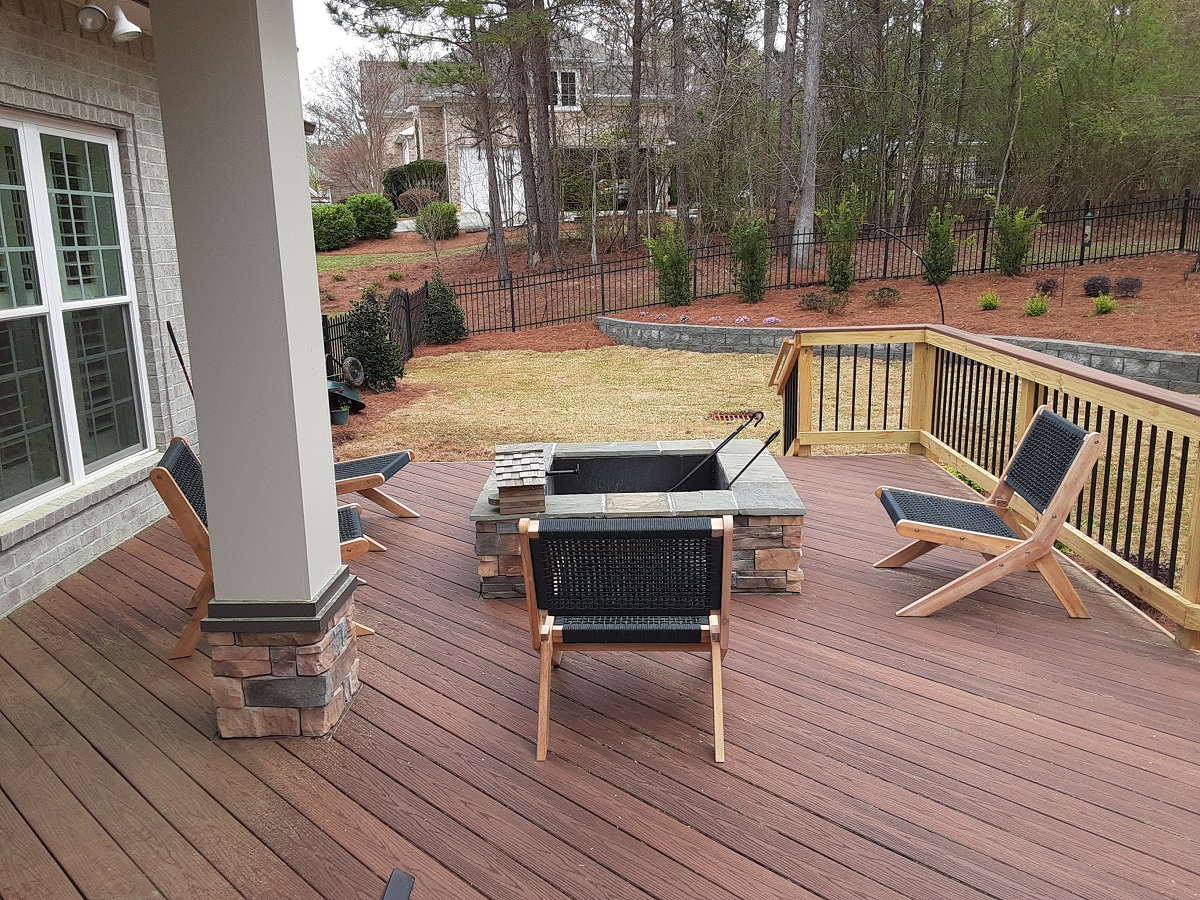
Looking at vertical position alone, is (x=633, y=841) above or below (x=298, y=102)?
below

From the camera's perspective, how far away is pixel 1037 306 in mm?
11422

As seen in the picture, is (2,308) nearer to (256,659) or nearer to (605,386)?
(256,659)

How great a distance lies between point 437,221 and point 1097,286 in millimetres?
14427

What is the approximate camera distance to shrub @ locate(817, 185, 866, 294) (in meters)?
13.0

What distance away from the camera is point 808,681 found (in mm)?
3104

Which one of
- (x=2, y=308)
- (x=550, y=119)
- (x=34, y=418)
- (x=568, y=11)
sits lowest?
(x=34, y=418)

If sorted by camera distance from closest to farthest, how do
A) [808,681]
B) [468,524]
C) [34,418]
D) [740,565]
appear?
[808,681] < [740,565] < [34,418] < [468,524]

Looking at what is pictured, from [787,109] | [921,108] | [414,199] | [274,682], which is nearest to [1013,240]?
[787,109]

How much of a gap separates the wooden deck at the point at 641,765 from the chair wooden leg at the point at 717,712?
53 millimetres

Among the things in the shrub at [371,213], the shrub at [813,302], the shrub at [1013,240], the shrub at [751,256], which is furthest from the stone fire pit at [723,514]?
the shrub at [371,213]

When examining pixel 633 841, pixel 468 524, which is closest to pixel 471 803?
pixel 633 841

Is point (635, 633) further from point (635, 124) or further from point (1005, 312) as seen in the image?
point (635, 124)

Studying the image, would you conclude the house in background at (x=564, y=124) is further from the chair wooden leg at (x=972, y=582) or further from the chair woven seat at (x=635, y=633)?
the chair woven seat at (x=635, y=633)

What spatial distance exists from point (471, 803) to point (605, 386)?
811 centimetres
